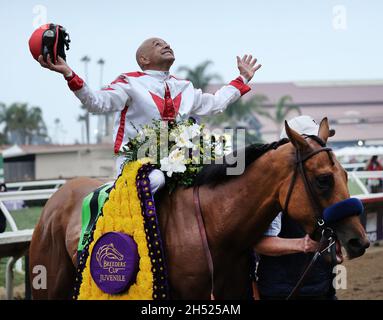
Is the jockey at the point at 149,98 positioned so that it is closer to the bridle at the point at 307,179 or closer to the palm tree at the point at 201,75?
the bridle at the point at 307,179

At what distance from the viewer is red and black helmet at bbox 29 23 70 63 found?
3.29 meters

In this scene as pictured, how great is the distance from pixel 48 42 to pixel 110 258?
121cm

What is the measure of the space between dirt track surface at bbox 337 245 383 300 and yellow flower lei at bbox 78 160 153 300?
12.6 ft

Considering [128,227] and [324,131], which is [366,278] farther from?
[128,227]

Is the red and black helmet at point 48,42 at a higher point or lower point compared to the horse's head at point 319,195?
higher

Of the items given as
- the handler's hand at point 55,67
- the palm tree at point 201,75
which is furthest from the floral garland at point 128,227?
the palm tree at point 201,75

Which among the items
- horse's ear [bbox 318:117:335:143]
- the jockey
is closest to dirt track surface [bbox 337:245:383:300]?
the jockey

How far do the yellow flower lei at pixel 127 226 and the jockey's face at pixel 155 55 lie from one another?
67cm

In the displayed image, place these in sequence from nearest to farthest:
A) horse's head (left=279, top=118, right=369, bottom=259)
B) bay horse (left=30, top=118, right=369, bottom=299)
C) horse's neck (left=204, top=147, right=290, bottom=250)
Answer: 1. horse's head (left=279, top=118, right=369, bottom=259)
2. bay horse (left=30, top=118, right=369, bottom=299)
3. horse's neck (left=204, top=147, right=290, bottom=250)

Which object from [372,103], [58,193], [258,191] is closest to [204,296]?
[258,191]

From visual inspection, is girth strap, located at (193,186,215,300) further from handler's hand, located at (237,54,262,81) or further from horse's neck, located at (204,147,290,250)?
handler's hand, located at (237,54,262,81)

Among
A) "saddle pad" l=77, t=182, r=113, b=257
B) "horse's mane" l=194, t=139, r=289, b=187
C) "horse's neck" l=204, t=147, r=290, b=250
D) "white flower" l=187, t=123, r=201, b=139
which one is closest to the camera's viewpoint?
"horse's neck" l=204, t=147, r=290, b=250

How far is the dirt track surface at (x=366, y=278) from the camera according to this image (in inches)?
265
